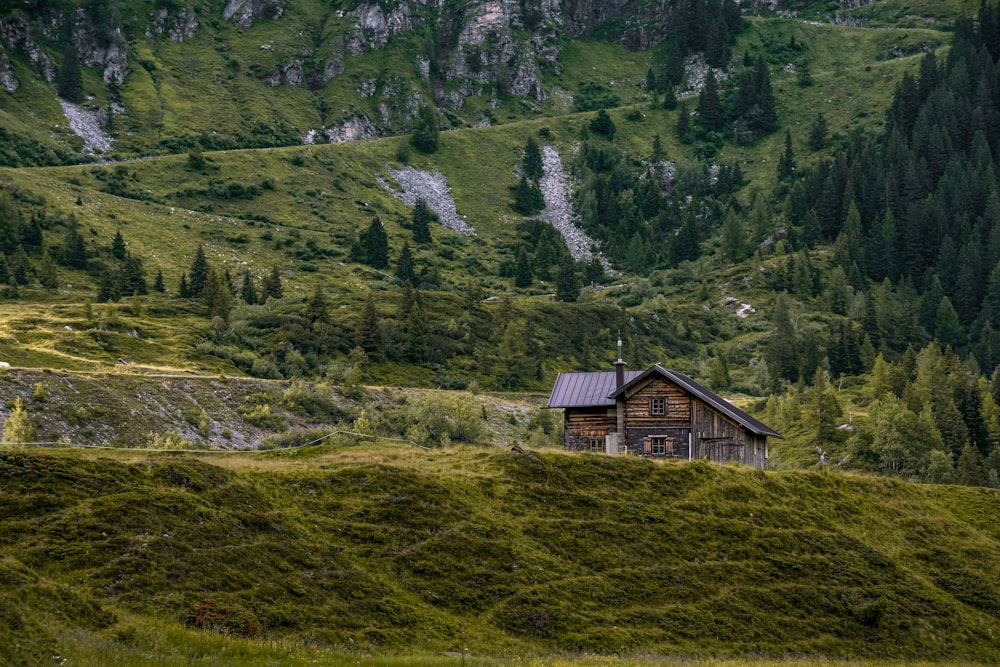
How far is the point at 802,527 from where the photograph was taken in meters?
47.3

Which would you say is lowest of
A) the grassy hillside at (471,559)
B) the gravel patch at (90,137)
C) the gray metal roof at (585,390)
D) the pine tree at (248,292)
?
the grassy hillside at (471,559)

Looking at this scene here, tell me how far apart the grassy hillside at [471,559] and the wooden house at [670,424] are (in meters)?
5.71

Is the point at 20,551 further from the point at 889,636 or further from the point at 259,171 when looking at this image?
the point at 259,171

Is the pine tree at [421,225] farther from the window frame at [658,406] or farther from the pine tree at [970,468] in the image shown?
the window frame at [658,406]

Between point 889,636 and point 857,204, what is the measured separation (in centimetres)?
16756

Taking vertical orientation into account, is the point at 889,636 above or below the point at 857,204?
below

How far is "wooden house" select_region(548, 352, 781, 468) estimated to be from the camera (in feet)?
191

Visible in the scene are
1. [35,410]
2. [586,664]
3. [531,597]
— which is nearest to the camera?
[586,664]

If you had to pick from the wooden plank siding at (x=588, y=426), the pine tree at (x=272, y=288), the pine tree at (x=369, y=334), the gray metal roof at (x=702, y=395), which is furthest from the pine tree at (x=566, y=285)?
the gray metal roof at (x=702, y=395)

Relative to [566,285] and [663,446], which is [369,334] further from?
[663,446]

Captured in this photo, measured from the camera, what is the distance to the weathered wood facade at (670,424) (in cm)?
Answer: 5831

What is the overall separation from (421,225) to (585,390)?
13228cm

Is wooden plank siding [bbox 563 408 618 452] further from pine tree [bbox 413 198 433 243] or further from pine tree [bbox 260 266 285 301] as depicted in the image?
pine tree [bbox 413 198 433 243]

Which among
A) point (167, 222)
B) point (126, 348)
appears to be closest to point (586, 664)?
point (126, 348)
